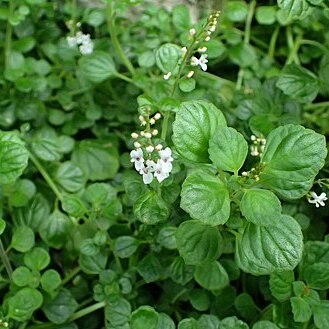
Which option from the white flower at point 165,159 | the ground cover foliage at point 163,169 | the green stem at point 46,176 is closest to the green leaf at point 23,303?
the ground cover foliage at point 163,169

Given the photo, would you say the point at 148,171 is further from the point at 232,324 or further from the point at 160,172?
the point at 232,324

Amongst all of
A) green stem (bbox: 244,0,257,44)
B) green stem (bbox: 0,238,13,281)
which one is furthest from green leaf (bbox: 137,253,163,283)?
green stem (bbox: 244,0,257,44)

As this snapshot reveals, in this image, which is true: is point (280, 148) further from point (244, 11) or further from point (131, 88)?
point (244, 11)

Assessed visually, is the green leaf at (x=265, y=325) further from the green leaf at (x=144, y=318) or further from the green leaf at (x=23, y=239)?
the green leaf at (x=23, y=239)

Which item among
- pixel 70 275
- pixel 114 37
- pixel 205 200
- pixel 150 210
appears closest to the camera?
pixel 205 200

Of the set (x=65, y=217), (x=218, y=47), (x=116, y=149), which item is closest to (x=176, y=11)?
(x=218, y=47)


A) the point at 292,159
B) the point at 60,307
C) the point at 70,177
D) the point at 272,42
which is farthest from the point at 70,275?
the point at 272,42

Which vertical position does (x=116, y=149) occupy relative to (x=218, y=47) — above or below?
below
